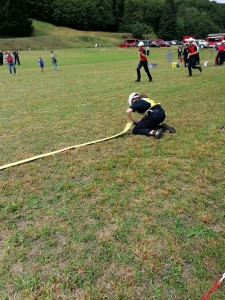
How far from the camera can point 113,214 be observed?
12.1ft

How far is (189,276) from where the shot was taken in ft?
8.91

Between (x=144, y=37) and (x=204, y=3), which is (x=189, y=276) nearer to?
(x=144, y=37)

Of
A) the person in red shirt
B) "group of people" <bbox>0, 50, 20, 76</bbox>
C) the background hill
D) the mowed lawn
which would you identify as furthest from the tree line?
the mowed lawn

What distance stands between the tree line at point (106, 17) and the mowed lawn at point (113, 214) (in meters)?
79.1

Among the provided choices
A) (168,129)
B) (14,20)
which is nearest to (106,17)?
(14,20)

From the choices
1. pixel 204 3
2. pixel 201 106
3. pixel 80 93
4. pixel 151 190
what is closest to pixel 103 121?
pixel 201 106

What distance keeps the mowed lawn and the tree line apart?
7911cm

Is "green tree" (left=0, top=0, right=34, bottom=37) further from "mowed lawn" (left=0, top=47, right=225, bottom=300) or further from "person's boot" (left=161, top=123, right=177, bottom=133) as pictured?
"person's boot" (left=161, top=123, right=177, bottom=133)

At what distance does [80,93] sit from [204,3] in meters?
165

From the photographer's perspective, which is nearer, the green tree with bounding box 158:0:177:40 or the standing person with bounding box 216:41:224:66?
the standing person with bounding box 216:41:224:66

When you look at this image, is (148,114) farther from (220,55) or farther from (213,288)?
(220,55)

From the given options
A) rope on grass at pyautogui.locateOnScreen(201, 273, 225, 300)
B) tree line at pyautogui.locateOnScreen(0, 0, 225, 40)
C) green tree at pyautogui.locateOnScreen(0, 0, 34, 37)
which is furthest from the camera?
tree line at pyautogui.locateOnScreen(0, 0, 225, 40)

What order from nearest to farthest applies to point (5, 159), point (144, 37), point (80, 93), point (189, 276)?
point (189, 276) < point (5, 159) < point (80, 93) < point (144, 37)

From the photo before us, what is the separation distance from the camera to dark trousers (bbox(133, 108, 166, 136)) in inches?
247
